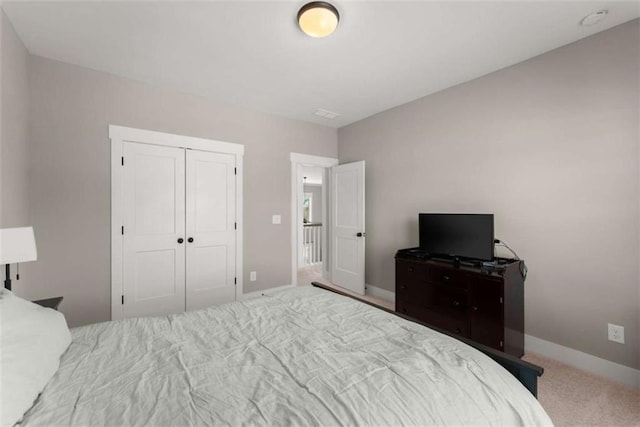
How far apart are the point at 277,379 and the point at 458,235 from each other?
237cm

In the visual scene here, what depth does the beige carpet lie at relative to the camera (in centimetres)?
174

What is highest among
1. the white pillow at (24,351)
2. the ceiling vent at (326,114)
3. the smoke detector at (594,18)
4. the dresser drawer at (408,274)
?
the ceiling vent at (326,114)

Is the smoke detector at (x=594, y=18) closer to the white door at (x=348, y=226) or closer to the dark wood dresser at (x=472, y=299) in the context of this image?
the dark wood dresser at (x=472, y=299)

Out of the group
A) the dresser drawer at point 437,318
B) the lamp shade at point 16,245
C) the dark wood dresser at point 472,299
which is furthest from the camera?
the dresser drawer at point 437,318

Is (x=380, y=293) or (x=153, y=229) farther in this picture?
(x=380, y=293)

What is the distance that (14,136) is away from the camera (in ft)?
7.19

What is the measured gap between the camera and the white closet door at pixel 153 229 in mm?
2998

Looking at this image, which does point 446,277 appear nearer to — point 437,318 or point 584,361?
point 437,318

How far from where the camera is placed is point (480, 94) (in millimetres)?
2934

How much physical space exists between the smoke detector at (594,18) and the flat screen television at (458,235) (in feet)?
5.24

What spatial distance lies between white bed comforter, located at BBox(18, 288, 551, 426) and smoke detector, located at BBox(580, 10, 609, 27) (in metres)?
2.55

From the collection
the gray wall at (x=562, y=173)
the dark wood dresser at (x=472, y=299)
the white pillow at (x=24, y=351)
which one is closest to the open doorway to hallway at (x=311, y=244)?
the dark wood dresser at (x=472, y=299)

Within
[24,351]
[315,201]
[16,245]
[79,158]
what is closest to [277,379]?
[24,351]

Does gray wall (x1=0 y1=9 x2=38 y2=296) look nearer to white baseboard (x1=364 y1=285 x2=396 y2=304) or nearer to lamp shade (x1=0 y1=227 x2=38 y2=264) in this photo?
lamp shade (x1=0 y1=227 x2=38 y2=264)
